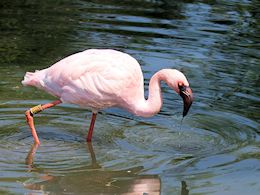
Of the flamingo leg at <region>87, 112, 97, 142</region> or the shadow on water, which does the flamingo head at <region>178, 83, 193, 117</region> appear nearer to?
the shadow on water

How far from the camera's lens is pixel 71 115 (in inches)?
331

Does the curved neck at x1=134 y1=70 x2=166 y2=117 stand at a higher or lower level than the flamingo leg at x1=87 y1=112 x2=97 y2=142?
higher

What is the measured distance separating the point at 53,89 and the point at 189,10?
624 cm

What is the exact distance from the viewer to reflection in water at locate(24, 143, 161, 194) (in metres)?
6.41

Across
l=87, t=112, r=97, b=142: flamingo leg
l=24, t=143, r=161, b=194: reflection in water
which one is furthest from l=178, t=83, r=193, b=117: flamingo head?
l=87, t=112, r=97, b=142: flamingo leg

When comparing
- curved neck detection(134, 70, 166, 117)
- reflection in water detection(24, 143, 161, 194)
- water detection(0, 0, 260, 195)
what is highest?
curved neck detection(134, 70, 166, 117)

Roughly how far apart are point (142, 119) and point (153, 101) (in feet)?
3.68

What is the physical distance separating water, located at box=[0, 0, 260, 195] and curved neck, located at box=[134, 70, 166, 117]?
0.39 meters

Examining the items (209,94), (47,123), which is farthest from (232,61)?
(47,123)

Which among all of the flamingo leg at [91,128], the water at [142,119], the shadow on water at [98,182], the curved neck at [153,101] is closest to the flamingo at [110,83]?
the curved neck at [153,101]

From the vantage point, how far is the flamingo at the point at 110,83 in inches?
284

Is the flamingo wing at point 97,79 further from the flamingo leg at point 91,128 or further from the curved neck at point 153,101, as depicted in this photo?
the flamingo leg at point 91,128

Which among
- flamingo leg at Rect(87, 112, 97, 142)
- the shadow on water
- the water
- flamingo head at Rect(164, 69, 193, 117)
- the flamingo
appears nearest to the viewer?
the shadow on water

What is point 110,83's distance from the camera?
7.21 m
